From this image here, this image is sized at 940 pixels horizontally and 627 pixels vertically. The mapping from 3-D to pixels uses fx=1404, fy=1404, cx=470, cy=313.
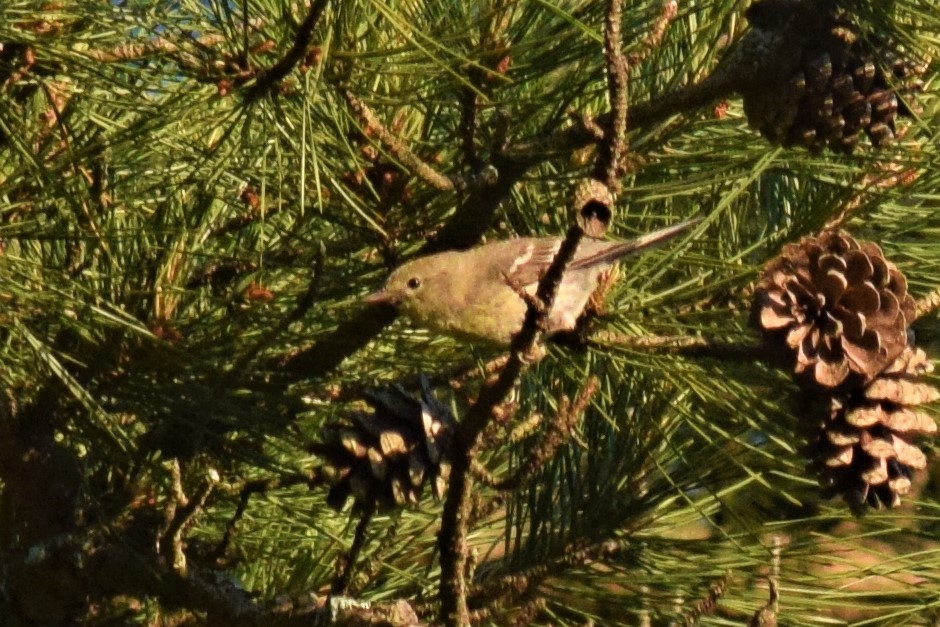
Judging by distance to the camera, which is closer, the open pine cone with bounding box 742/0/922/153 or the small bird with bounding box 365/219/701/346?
the open pine cone with bounding box 742/0/922/153

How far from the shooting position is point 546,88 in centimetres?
148

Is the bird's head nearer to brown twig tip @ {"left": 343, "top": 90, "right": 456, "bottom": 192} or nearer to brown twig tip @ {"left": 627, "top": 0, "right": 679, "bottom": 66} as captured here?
brown twig tip @ {"left": 343, "top": 90, "right": 456, "bottom": 192}

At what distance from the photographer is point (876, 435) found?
1.08m

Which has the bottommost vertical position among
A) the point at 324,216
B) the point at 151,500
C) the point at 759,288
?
the point at 151,500

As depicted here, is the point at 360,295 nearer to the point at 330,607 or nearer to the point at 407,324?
the point at 407,324

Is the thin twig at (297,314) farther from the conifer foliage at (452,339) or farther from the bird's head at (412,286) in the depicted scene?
the bird's head at (412,286)

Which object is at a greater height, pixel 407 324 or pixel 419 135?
pixel 419 135

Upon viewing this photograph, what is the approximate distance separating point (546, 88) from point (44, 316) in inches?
22.1

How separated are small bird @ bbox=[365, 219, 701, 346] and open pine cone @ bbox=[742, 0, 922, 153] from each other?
0.72ft

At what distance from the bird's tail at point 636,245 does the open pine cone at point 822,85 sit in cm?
22

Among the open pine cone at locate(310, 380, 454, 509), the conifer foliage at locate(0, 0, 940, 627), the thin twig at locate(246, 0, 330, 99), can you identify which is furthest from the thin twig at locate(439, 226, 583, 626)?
the thin twig at locate(246, 0, 330, 99)

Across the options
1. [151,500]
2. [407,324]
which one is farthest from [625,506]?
[151,500]

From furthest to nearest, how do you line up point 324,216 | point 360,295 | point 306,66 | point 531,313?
point 360,295 → point 324,216 → point 306,66 → point 531,313

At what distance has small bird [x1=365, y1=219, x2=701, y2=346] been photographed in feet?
4.33
